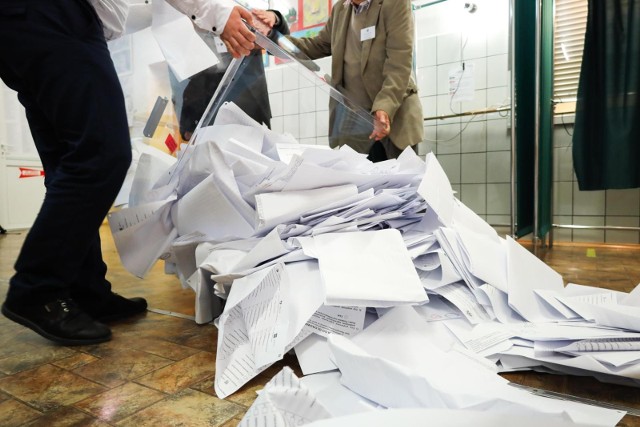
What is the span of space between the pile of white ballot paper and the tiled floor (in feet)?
0.10

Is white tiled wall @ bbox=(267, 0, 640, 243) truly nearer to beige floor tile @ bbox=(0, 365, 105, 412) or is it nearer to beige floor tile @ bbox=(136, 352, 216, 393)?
beige floor tile @ bbox=(136, 352, 216, 393)

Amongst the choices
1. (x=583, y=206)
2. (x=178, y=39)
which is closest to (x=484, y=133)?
(x=583, y=206)

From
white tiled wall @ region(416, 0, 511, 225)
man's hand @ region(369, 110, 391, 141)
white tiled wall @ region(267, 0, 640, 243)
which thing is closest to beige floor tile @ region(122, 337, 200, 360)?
man's hand @ region(369, 110, 391, 141)

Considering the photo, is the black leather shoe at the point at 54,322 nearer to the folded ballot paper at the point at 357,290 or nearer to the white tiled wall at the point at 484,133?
the folded ballot paper at the point at 357,290

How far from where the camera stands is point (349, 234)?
0.86 m

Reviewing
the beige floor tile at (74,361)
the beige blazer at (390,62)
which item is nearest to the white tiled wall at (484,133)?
the beige blazer at (390,62)

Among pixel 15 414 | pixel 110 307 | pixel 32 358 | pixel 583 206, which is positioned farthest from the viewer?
pixel 583 206

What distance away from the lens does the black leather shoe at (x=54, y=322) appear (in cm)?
83

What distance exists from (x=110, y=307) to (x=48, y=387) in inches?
15.4

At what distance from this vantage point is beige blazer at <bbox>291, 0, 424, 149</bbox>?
1635 millimetres

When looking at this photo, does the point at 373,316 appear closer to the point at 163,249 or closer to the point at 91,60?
the point at 163,249

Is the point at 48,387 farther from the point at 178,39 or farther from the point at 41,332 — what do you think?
the point at 178,39

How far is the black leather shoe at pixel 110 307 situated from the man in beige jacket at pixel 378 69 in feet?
2.83

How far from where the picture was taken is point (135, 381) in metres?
0.67
